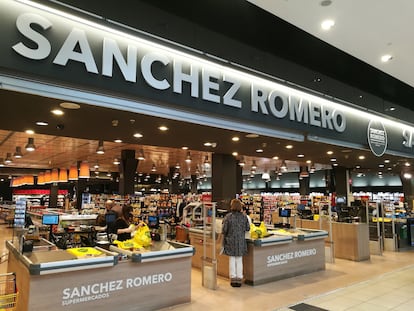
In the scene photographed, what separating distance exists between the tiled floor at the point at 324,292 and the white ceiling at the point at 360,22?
4.17 metres

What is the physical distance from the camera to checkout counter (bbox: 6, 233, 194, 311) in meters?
3.74

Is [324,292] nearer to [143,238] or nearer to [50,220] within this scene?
[143,238]

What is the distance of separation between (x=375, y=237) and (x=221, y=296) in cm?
669

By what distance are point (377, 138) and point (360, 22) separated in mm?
3904

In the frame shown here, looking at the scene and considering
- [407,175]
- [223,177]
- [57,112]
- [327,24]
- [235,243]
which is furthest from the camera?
[407,175]

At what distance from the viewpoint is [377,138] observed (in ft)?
26.2

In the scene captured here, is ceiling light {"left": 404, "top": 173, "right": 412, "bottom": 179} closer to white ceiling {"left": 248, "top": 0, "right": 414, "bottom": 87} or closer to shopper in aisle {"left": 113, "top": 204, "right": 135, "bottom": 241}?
white ceiling {"left": 248, "top": 0, "right": 414, "bottom": 87}

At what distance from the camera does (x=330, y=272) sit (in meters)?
6.97

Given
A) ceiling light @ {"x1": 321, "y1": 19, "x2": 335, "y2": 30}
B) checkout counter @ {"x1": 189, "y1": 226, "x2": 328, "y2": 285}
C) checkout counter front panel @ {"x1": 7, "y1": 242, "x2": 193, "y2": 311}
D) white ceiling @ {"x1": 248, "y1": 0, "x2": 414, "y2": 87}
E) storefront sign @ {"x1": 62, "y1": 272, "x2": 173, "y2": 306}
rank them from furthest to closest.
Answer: checkout counter @ {"x1": 189, "y1": 226, "x2": 328, "y2": 285}, ceiling light @ {"x1": 321, "y1": 19, "x2": 335, "y2": 30}, white ceiling @ {"x1": 248, "y1": 0, "x2": 414, "y2": 87}, storefront sign @ {"x1": 62, "y1": 272, "x2": 173, "y2": 306}, checkout counter front panel @ {"x1": 7, "y1": 242, "x2": 193, "y2": 311}

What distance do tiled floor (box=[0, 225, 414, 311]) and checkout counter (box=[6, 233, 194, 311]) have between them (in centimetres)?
43

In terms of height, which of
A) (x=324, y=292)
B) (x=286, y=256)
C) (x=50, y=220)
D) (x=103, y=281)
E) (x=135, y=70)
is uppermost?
(x=135, y=70)

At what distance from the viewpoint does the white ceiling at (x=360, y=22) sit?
443cm

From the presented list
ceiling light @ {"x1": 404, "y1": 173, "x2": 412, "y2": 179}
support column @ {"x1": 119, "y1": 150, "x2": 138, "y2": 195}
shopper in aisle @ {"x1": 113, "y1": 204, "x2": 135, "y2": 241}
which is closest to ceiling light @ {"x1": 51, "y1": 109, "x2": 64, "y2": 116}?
shopper in aisle @ {"x1": 113, "y1": 204, "x2": 135, "y2": 241}

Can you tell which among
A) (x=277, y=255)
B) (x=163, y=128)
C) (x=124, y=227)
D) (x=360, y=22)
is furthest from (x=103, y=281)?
(x=360, y=22)
